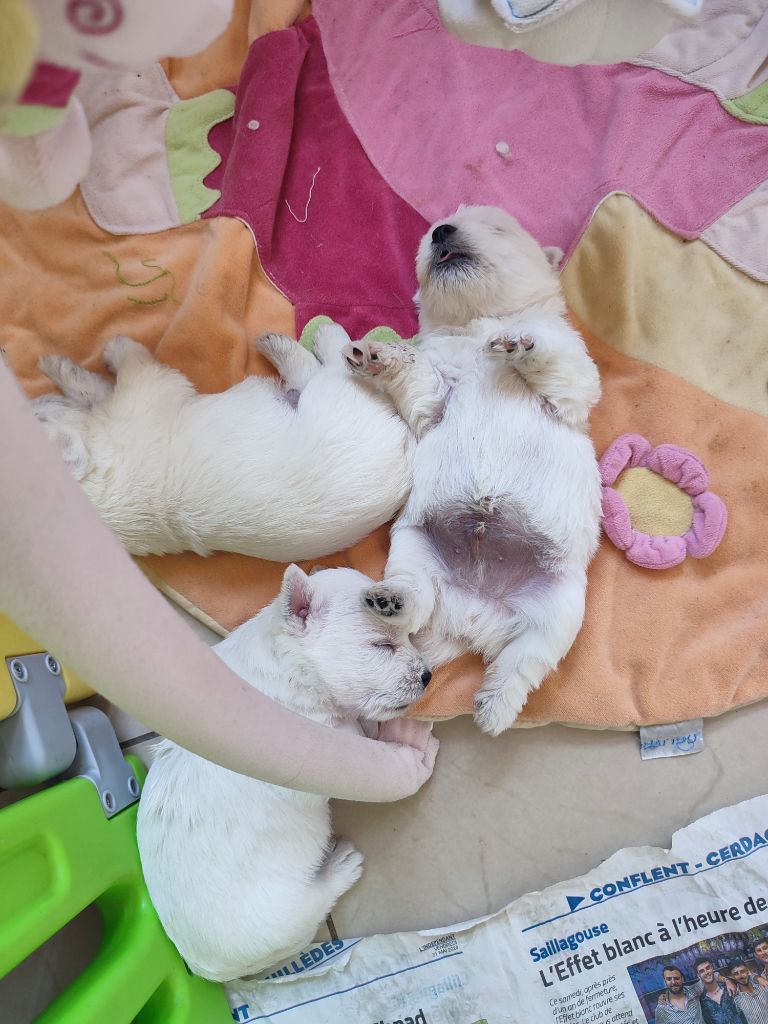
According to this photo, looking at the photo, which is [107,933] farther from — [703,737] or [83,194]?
[83,194]

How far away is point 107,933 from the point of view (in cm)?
195

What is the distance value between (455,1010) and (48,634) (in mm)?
1580

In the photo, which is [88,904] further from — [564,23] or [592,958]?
[564,23]

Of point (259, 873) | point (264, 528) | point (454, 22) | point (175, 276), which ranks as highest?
point (454, 22)

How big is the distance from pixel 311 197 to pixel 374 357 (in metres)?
0.81

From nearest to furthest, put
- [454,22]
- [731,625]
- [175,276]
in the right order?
[454,22], [731,625], [175,276]

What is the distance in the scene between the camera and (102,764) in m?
1.98

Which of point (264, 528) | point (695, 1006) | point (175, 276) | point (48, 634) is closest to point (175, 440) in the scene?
point (264, 528)

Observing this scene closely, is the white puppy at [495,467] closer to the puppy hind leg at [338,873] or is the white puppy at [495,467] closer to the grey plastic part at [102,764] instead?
the puppy hind leg at [338,873]

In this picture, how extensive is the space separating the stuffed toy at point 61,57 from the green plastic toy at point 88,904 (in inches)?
47.7

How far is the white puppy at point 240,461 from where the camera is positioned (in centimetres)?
186

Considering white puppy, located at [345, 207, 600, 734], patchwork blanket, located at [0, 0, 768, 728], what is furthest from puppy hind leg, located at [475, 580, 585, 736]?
patchwork blanket, located at [0, 0, 768, 728]

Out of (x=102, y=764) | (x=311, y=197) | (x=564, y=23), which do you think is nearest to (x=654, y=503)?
→ (x=564, y=23)

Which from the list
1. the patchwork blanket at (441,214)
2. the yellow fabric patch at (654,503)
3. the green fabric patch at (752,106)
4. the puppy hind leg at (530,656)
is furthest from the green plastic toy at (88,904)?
the green fabric patch at (752,106)
